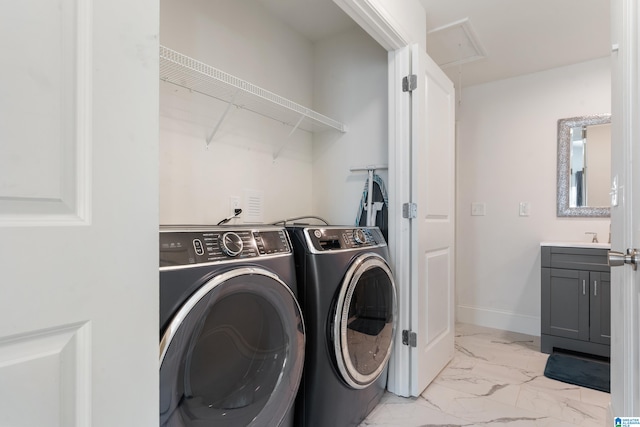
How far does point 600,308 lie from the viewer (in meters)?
2.25

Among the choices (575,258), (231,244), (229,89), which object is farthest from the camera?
(575,258)

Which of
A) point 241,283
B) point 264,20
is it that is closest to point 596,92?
point 264,20

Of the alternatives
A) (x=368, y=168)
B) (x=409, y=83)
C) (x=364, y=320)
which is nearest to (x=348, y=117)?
(x=368, y=168)

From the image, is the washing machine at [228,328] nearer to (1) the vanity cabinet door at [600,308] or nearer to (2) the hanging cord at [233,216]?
(2) the hanging cord at [233,216]

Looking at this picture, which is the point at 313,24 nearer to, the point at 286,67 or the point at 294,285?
the point at 286,67

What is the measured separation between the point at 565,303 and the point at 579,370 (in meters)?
0.45

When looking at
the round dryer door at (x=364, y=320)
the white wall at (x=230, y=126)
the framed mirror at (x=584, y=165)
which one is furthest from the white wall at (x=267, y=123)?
the framed mirror at (x=584, y=165)

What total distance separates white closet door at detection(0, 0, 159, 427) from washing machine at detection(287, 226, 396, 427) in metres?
0.70

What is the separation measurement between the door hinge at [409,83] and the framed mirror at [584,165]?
1761 mm

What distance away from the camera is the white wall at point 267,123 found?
1.57 meters

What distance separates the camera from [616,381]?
1.11 metres

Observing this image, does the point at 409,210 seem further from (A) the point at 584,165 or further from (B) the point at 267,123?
(A) the point at 584,165

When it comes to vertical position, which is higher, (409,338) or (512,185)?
(512,185)

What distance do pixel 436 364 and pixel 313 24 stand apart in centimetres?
237
